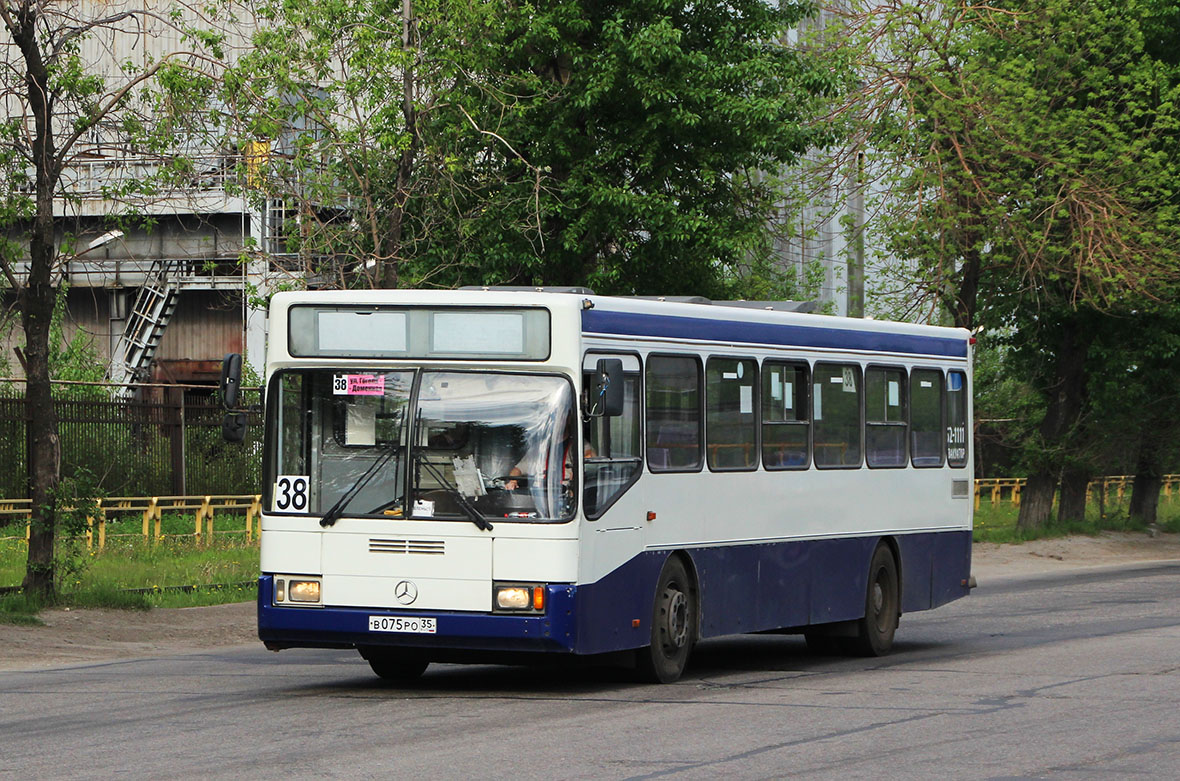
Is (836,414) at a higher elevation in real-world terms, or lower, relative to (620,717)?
higher

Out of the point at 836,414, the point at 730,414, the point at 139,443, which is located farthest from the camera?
the point at 139,443

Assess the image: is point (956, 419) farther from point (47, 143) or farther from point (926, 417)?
point (47, 143)

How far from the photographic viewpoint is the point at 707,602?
1388cm

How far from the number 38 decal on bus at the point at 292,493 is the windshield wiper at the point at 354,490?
0.24 metres

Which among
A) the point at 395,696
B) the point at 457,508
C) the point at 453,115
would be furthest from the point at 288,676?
the point at 453,115

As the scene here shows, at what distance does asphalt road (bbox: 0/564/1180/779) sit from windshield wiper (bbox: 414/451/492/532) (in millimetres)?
1195

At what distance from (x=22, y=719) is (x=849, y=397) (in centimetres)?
761

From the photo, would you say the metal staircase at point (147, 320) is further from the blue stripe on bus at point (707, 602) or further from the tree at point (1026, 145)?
the blue stripe on bus at point (707, 602)

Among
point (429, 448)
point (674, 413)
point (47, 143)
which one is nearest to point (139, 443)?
point (47, 143)

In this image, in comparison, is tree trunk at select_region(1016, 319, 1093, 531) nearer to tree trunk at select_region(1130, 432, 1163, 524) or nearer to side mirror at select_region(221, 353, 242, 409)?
tree trunk at select_region(1130, 432, 1163, 524)

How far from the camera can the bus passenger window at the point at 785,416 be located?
1476 centimetres

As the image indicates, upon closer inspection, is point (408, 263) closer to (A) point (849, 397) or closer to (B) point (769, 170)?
(B) point (769, 170)

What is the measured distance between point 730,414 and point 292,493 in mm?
3573

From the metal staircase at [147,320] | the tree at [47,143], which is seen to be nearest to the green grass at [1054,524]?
the tree at [47,143]
